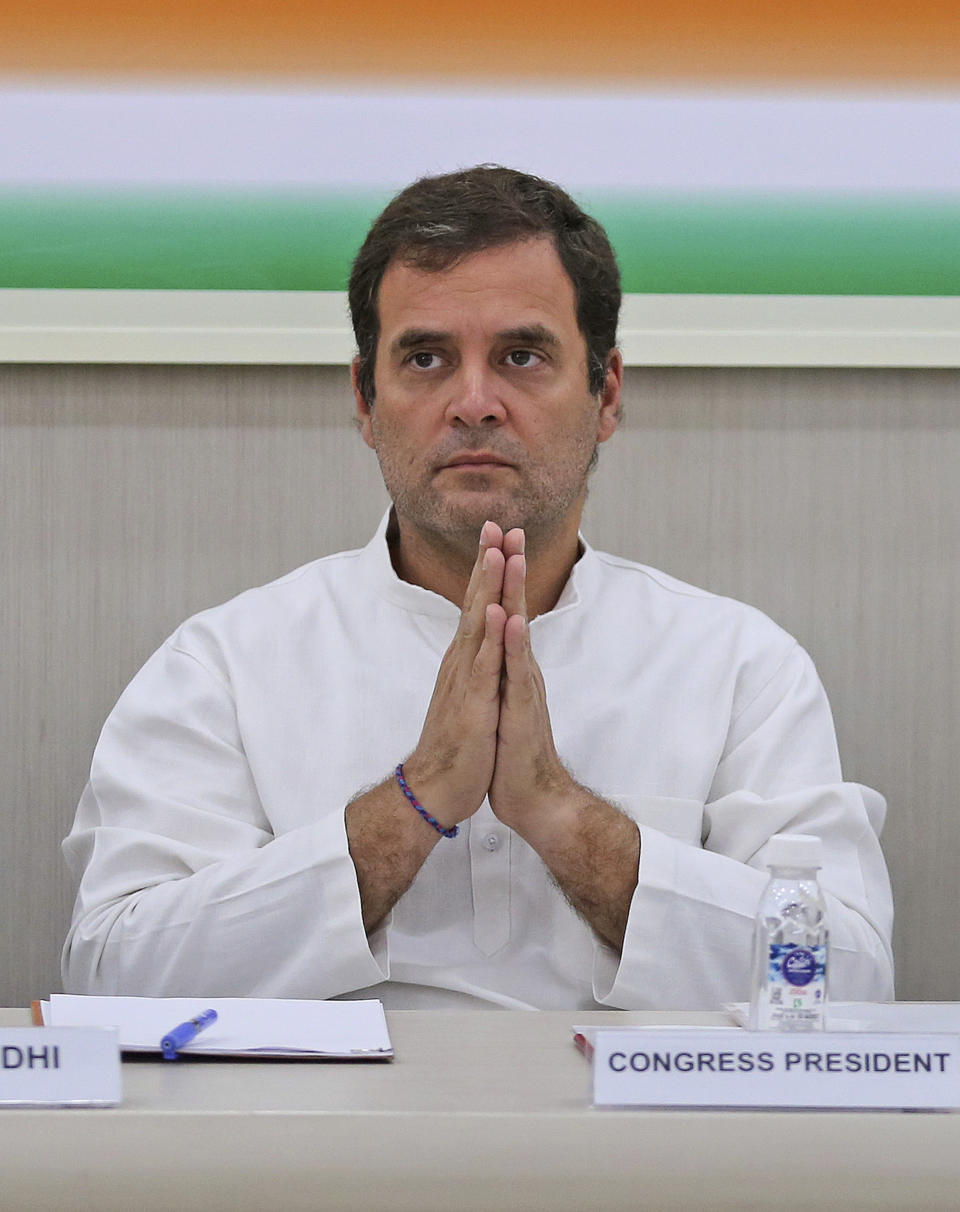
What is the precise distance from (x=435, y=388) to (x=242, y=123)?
1.63ft

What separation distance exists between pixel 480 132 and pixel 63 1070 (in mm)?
1356

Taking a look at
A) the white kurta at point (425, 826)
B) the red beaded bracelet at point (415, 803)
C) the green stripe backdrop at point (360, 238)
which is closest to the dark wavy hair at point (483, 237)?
the green stripe backdrop at point (360, 238)

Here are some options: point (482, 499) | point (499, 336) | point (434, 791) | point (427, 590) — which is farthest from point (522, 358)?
point (434, 791)

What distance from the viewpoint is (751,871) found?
1.33 meters

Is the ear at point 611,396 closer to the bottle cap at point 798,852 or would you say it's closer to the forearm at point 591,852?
the forearm at point 591,852

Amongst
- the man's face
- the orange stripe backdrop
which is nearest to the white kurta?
the man's face

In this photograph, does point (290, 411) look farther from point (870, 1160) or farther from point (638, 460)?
point (870, 1160)

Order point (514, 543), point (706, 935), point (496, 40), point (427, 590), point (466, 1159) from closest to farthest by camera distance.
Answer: point (466, 1159) → point (706, 935) → point (514, 543) → point (427, 590) → point (496, 40)

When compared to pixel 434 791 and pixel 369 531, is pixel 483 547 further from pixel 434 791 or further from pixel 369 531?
pixel 369 531

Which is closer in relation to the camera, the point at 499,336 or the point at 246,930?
the point at 246,930

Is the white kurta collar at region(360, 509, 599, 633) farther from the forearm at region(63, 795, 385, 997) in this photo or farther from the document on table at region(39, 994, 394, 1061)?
the document on table at region(39, 994, 394, 1061)

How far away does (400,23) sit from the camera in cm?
177

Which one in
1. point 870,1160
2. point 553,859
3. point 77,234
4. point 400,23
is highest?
point 400,23

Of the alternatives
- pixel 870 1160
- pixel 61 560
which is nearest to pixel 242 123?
pixel 61 560
